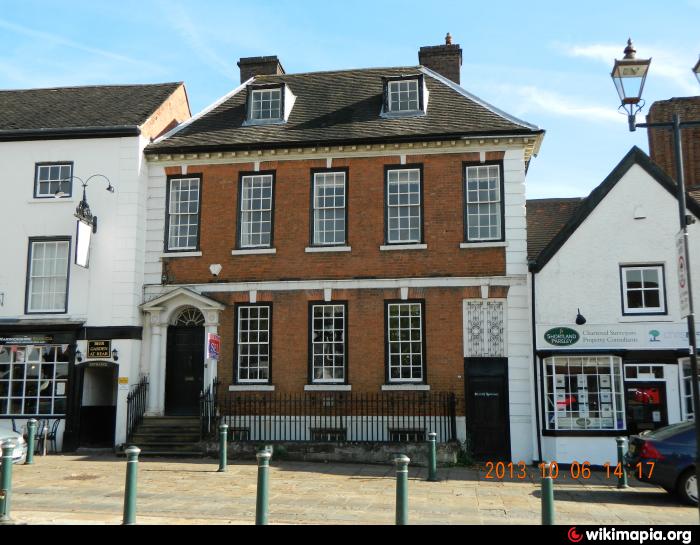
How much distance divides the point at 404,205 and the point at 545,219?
6464mm

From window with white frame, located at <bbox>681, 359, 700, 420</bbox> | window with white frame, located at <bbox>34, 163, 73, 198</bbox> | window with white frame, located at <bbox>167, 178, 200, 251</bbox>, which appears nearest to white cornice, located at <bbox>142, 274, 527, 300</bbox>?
window with white frame, located at <bbox>167, 178, 200, 251</bbox>

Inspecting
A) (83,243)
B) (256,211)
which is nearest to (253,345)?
(256,211)

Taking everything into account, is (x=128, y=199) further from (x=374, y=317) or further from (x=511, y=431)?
(x=511, y=431)

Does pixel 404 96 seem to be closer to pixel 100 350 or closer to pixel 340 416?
pixel 340 416

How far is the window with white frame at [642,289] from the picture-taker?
1806 cm

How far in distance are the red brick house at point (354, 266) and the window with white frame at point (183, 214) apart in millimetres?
48

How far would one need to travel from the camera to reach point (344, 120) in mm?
21281

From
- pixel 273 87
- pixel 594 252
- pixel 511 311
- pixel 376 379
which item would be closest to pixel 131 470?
pixel 376 379

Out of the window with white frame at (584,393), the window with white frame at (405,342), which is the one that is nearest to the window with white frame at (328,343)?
the window with white frame at (405,342)

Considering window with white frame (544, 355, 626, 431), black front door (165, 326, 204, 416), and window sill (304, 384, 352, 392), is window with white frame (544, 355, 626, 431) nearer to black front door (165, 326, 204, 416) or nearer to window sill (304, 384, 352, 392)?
Answer: window sill (304, 384, 352, 392)

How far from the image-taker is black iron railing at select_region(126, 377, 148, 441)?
19.3 m

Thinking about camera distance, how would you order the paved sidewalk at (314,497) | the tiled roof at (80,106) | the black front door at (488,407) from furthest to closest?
the tiled roof at (80,106) < the black front door at (488,407) < the paved sidewalk at (314,497)

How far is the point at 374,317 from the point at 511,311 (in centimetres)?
363

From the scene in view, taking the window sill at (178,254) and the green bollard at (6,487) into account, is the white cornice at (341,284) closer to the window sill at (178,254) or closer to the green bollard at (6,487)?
the window sill at (178,254)
